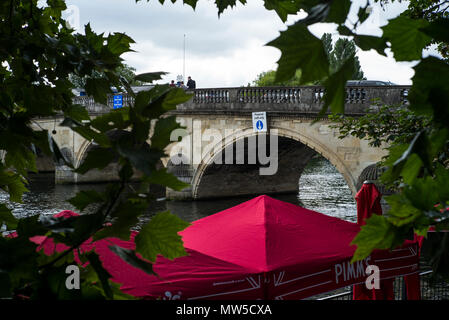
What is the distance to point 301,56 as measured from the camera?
2.54 ft

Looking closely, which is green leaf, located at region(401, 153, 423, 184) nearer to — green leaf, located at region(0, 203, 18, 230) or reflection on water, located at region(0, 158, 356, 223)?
green leaf, located at region(0, 203, 18, 230)

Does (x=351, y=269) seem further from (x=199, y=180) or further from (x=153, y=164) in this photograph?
(x=199, y=180)

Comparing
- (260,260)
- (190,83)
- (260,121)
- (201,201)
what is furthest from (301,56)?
(190,83)

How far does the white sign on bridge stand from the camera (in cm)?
1683

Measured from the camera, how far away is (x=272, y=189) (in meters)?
23.5

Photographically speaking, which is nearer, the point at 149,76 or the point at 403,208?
the point at 403,208

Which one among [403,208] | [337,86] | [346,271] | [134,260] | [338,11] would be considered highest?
[338,11]

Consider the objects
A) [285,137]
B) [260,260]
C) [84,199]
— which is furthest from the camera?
[285,137]

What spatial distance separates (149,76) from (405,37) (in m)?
0.76

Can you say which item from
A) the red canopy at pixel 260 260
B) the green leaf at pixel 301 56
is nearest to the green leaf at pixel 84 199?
the green leaf at pixel 301 56

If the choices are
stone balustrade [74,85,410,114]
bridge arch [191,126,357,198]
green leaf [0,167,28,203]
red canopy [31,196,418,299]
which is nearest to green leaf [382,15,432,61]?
green leaf [0,167,28,203]

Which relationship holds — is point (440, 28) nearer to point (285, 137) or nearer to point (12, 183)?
point (12, 183)
